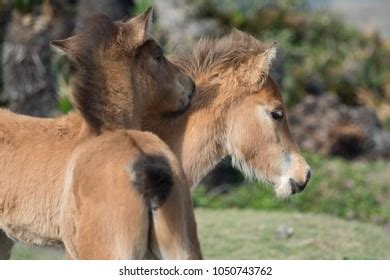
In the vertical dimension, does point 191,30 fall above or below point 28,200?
below

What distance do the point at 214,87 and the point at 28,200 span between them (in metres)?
1.69

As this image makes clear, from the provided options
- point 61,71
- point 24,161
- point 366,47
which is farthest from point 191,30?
point 24,161

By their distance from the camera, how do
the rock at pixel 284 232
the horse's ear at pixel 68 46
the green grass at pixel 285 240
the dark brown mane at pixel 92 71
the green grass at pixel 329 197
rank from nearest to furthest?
the dark brown mane at pixel 92 71 < the horse's ear at pixel 68 46 < the green grass at pixel 285 240 < the rock at pixel 284 232 < the green grass at pixel 329 197

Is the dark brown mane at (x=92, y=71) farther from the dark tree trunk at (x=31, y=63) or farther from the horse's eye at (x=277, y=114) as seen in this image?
the dark tree trunk at (x=31, y=63)

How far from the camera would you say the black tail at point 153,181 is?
5.57 m

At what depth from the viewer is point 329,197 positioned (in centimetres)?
1412

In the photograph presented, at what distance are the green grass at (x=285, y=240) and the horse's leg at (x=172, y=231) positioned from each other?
367 cm

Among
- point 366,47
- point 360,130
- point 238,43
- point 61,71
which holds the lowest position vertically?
point 366,47

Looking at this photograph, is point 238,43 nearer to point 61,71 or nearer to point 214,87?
point 214,87

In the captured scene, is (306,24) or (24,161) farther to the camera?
(306,24)

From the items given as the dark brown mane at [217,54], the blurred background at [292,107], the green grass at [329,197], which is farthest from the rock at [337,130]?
the dark brown mane at [217,54]

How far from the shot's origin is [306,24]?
857 inches
